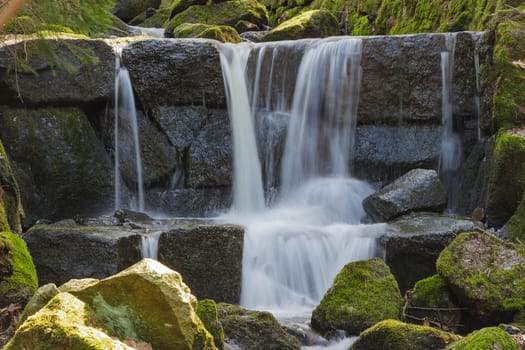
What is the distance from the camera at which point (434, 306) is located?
612 cm

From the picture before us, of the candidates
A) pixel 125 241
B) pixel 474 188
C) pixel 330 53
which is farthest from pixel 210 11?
pixel 125 241

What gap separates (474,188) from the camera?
952 centimetres

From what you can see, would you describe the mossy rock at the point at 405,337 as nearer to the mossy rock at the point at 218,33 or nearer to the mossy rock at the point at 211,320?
the mossy rock at the point at 211,320

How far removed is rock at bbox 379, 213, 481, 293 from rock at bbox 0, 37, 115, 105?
190 inches

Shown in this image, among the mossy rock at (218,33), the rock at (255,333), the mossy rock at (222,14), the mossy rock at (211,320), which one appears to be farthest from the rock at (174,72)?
the mossy rock at (222,14)

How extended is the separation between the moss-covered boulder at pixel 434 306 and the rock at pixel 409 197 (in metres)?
2.53

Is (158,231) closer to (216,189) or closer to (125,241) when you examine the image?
(125,241)

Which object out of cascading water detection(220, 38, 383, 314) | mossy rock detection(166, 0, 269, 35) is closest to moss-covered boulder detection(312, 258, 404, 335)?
cascading water detection(220, 38, 383, 314)

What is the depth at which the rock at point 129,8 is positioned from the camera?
2247 cm

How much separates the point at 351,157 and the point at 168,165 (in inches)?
116

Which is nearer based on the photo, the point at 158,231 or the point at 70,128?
the point at 158,231

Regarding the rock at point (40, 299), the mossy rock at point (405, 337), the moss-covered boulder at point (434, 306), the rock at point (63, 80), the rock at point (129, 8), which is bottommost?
the moss-covered boulder at point (434, 306)

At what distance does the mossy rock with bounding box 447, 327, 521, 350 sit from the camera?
4180mm

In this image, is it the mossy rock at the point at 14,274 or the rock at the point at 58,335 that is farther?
the mossy rock at the point at 14,274
